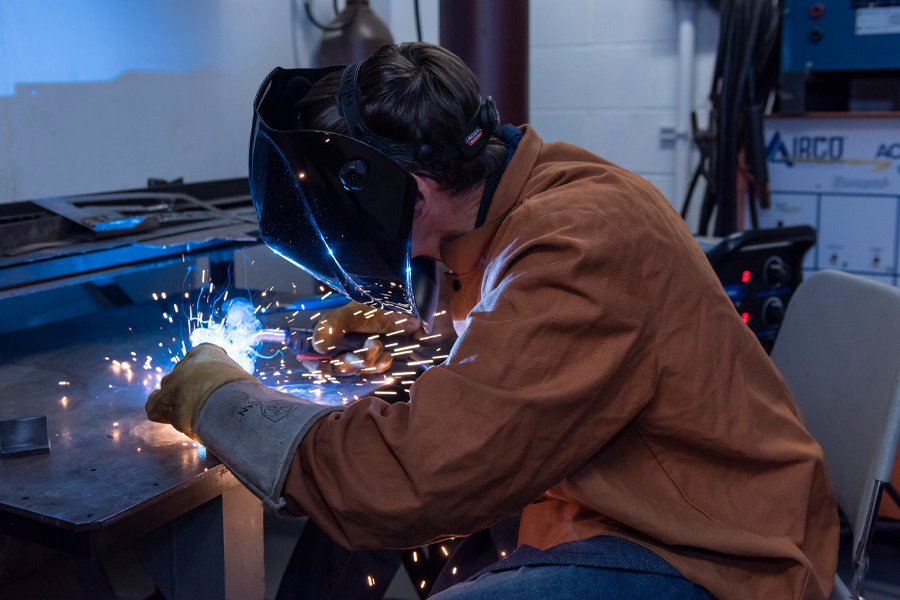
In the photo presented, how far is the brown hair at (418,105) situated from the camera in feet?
3.45

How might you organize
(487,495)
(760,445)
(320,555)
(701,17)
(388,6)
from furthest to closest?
(388,6) < (701,17) < (320,555) < (760,445) < (487,495)

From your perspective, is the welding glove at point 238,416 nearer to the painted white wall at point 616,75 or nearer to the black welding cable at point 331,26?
the black welding cable at point 331,26

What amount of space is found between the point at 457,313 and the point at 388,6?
10.4ft

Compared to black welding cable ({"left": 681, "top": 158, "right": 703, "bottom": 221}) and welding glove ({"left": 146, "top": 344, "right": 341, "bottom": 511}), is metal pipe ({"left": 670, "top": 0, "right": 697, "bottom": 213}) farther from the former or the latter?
welding glove ({"left": 146, "top": 344, "right": 341, "bottom": 511})

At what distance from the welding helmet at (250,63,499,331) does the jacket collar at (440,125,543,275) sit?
7cm

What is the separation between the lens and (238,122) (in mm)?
3002

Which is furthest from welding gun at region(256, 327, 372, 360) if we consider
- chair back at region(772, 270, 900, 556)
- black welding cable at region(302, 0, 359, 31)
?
black welding cable at region(302, 0, 359, 31)

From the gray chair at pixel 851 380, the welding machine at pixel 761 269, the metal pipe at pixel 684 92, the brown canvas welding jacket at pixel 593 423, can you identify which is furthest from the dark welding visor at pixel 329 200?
the metal pipe at pixel 684 92

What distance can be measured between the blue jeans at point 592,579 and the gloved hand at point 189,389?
0.43m

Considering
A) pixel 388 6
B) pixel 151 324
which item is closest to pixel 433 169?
pixel 151 324

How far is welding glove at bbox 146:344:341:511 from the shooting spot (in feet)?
3.06

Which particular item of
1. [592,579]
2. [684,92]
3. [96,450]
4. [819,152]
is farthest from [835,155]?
[96,450]

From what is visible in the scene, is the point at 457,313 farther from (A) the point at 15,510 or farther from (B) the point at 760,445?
(A) the point at 15,510

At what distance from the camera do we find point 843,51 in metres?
2.89
